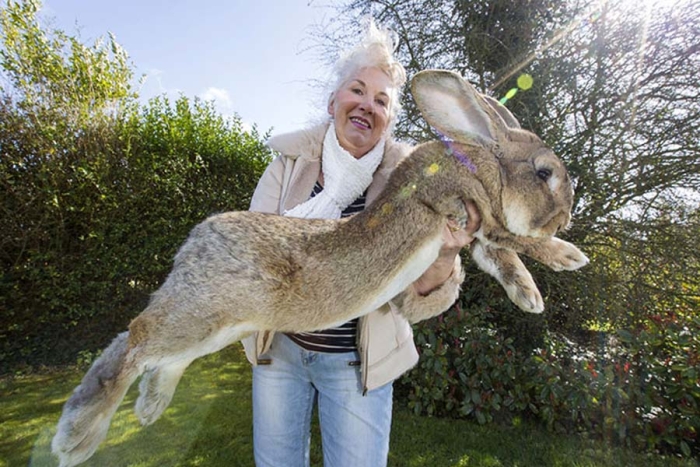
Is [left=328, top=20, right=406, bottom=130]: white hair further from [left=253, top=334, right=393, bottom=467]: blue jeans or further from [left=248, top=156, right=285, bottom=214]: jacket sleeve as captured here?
[left=253, top=334, right=393, bottom=467]: blue jeans

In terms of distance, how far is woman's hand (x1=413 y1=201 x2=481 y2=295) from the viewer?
167 cm

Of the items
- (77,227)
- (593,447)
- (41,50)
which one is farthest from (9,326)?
(593,447)

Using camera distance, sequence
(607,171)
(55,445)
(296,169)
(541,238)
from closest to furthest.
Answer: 1. (55,445)
2. (541,238)
3. (296,169)
4. (607,171)

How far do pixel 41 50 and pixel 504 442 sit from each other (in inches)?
307

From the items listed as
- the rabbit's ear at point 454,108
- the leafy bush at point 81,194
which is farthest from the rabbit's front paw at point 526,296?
the leafy bush at point 81,194

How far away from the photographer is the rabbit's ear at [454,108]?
1.64m

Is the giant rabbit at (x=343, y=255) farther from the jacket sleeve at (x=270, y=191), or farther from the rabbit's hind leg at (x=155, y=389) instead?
the jacket sleeve at (x=270, y=191)

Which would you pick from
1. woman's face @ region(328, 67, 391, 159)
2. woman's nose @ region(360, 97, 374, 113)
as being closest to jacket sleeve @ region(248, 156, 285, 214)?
woman's face @ region(328, 67, 391, 159)

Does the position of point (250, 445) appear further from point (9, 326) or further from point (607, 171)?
point (607, 171)

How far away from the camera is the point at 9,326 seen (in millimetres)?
5496

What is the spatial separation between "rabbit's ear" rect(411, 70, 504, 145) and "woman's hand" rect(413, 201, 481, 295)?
0.32m

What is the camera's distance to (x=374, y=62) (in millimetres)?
2195

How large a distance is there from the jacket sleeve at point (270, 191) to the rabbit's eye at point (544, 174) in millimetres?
1222

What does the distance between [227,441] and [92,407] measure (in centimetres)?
309
